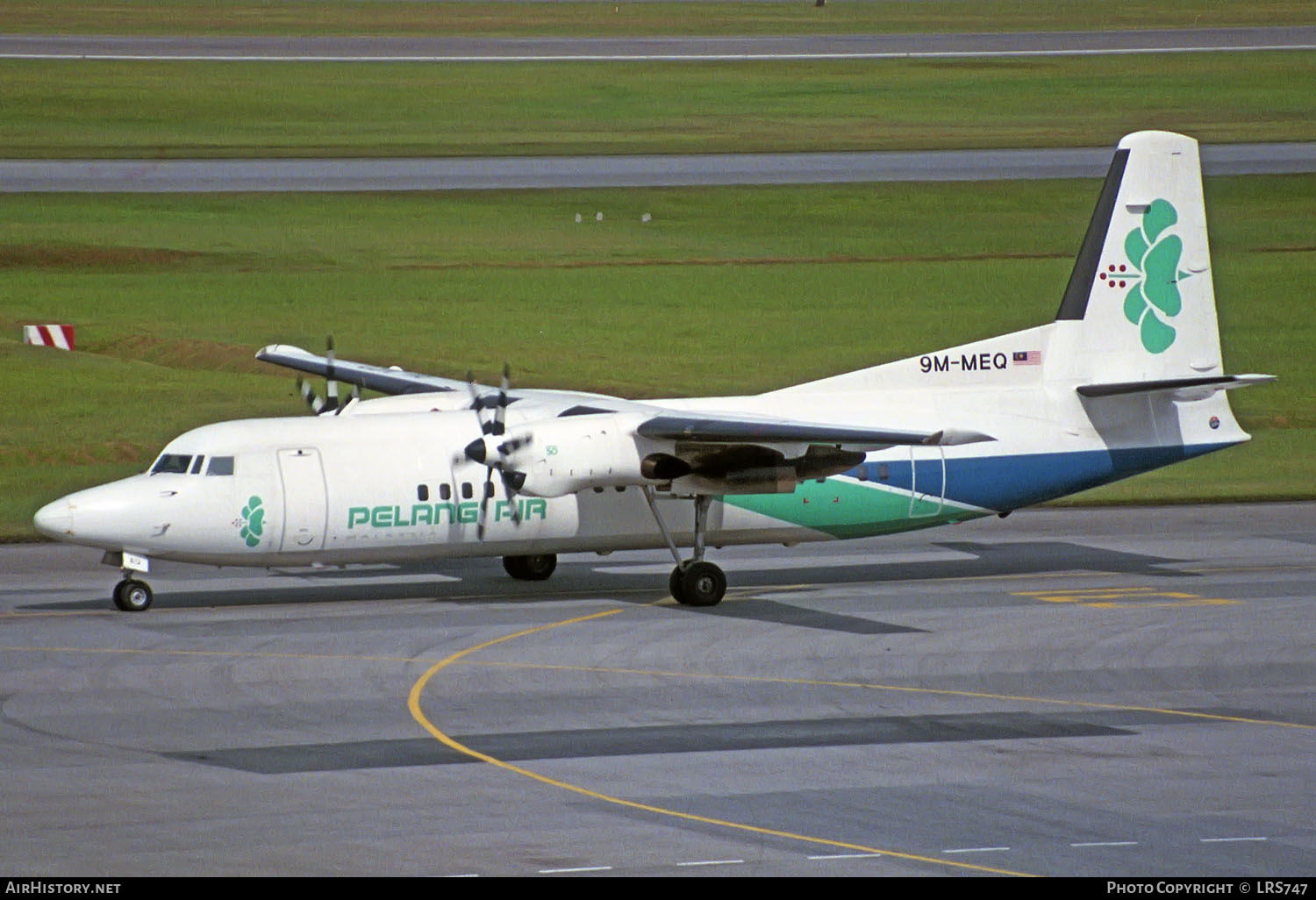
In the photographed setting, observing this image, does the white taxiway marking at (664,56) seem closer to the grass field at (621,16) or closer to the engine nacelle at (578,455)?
the grass field at (621,16)

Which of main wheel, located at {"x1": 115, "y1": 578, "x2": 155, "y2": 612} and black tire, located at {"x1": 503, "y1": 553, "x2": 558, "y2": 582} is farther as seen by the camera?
black tire, located at {"x1": 503, "y1": 553, "x2": 558, "y2": 582}

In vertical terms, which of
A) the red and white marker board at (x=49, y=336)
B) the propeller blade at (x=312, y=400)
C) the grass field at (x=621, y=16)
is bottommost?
the propeller blade at (x=312, y=400)

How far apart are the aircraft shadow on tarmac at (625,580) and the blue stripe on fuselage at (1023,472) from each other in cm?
145

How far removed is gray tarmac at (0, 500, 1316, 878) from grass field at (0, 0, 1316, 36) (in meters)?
69.0

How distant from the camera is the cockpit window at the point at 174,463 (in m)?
26.9

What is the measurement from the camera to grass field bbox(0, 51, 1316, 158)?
77.9 metres

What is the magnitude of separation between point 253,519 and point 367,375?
22.7 feet

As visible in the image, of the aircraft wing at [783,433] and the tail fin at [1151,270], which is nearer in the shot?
the aircraft wing at [783,433]

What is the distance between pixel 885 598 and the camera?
2889cm

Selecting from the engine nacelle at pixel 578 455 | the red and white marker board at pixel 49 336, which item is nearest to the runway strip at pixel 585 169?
the red and white marker board at pixel 49 336

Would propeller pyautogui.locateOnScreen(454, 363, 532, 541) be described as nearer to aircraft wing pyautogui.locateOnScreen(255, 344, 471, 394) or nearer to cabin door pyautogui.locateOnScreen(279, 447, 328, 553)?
cabin door pyautogui.locateOnScreen(279, 447, 328, 553)

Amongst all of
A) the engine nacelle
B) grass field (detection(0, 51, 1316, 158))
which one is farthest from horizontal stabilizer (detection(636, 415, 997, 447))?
grass field (detection(0, 51, 1316, 158))
